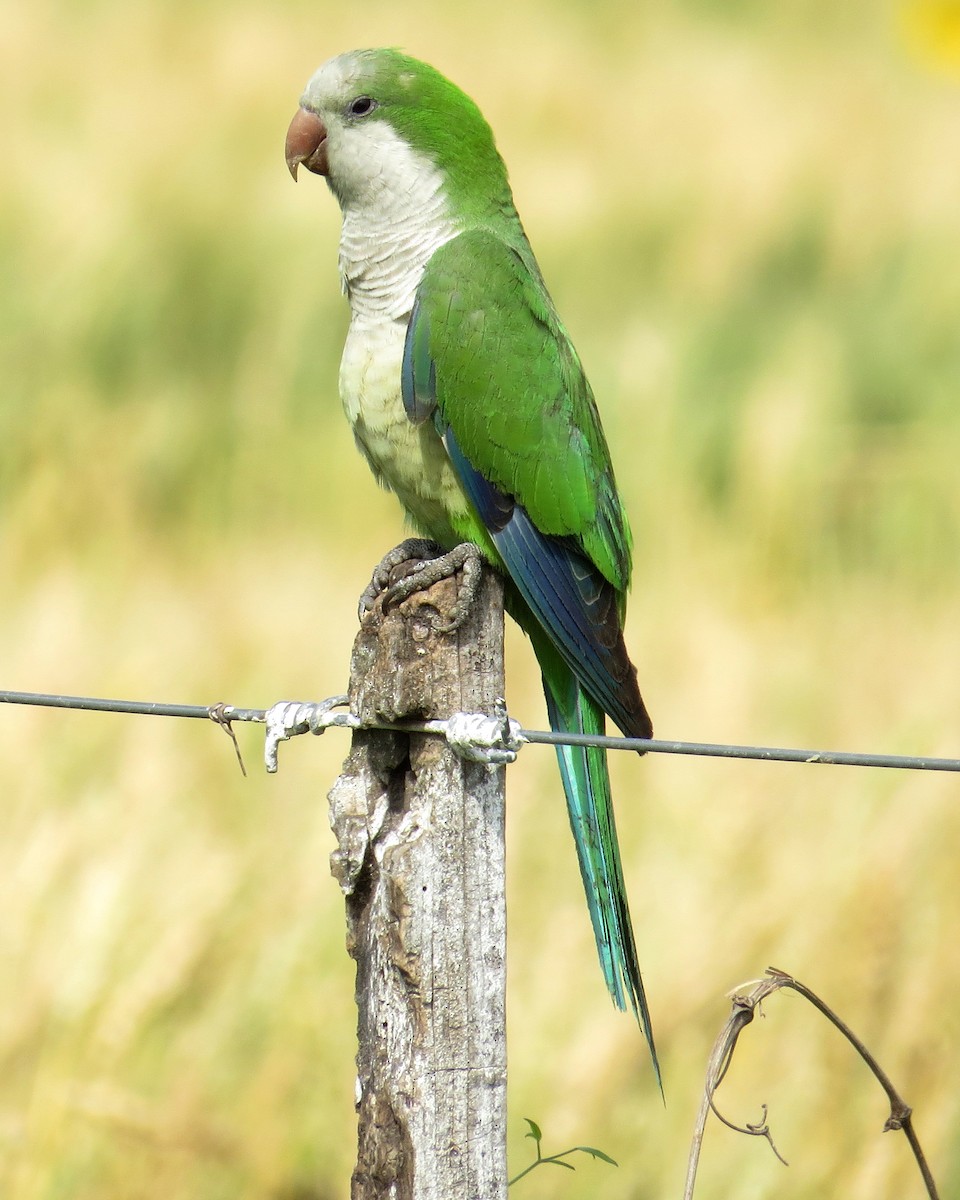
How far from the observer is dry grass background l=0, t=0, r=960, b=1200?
402cm

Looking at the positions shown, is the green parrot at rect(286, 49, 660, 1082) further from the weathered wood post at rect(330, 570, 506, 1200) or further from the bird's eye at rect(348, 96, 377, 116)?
the weathered wood post at rect(330, 570, 506, 1200)

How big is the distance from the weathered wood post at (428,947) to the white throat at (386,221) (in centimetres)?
148

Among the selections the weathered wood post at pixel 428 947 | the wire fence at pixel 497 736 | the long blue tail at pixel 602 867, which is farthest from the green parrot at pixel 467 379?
the weathered wood post at pixel 428 947

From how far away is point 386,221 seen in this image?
3.64m

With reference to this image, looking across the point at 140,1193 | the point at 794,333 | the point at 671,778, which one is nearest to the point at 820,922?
the point at 671,778

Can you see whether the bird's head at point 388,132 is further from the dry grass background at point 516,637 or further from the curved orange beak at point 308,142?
the dry grass background at point 516,637

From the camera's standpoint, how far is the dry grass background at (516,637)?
158 inches

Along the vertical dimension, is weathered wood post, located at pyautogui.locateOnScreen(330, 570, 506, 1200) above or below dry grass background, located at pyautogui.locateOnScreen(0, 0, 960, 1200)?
below

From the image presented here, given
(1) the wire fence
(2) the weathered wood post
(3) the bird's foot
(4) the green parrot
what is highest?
(4) the green parrot

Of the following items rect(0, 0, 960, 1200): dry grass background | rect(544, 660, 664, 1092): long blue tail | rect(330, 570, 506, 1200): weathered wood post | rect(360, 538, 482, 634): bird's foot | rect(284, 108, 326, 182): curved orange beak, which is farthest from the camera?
rect(0, 0, 960, 1200): dry grass background

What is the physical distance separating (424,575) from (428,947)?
975 mm

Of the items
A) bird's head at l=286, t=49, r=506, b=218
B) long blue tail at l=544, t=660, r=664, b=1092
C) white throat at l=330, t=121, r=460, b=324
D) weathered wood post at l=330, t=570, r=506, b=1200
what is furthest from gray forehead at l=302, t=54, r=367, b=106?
weathered wood post at l=330, t=570, r=506, b=1200

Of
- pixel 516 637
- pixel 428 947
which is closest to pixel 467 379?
pixel 428 947

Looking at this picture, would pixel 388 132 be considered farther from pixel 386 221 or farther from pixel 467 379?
pixel 467 379
